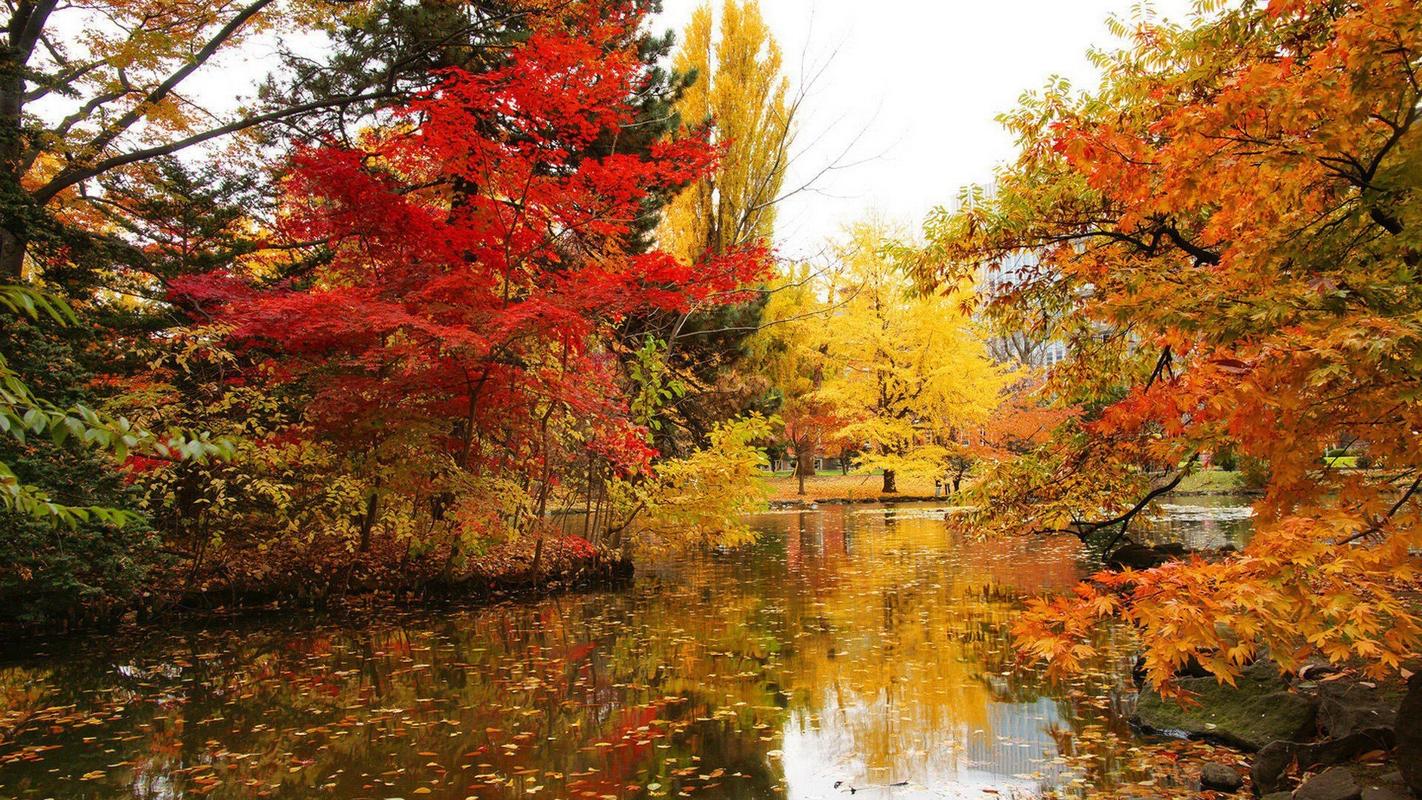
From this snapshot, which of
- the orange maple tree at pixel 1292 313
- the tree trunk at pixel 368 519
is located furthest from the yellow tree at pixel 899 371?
the orange maple tree at pixel 1292 313

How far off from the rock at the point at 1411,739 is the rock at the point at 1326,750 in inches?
23.6

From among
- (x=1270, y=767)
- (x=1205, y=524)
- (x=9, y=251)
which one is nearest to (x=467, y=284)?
(x=9, y=251)

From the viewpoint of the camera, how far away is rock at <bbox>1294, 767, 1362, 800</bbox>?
11.9 ft

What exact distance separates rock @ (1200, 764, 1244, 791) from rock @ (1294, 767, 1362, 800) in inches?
17.1

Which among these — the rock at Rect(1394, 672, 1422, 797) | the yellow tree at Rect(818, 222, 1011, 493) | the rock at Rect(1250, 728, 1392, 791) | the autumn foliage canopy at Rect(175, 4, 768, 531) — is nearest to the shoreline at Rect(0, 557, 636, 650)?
the autumn foliage canopy at Rect(175, 4, 768, 531)

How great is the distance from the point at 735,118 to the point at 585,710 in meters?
13.2

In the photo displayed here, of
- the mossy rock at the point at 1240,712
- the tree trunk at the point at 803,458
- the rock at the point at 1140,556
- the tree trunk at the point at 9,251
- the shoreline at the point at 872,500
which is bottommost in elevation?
the mossy rock at the point at 1240,712

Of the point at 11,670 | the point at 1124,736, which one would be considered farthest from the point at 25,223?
the point at 1124,736

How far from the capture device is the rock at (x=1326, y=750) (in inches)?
167

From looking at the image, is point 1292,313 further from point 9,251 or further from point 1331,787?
point 9,251

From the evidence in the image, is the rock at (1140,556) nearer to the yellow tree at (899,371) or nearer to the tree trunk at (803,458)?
the yellow tree at (899,371)

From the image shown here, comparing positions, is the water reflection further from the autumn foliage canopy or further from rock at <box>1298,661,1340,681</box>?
the autumn foliage canopy

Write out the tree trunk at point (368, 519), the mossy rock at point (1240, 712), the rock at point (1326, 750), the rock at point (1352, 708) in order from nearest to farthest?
the rock at point (1326, 750) → the rock at point (1352, 708) → the mossy rock at point (1240, 712) → the tree trunk at point (368, 519)

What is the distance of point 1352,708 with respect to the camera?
454cm
